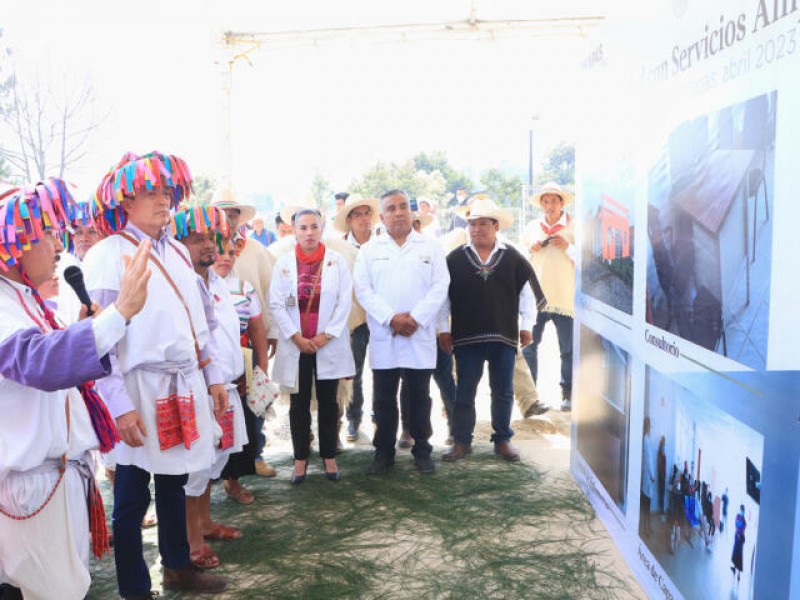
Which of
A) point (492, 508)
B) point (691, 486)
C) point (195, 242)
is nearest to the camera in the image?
point (691, 486)

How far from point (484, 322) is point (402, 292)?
0.68 meters

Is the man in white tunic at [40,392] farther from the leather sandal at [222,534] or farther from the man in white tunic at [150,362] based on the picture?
the leather sandal at [222,534]

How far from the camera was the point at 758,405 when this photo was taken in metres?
2.05

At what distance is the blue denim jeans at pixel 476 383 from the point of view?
16.0 feet

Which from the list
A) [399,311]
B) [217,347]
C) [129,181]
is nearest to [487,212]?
[399,311]

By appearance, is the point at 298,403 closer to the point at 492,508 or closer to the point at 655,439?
the point at 492,508

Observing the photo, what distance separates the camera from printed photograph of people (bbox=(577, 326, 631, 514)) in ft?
11.3

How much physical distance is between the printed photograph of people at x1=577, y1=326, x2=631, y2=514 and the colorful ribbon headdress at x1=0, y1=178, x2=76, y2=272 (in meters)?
2.69

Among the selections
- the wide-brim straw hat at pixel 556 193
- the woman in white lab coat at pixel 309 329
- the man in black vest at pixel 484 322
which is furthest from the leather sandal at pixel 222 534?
the wide-brim straw hat at pixel 556 193

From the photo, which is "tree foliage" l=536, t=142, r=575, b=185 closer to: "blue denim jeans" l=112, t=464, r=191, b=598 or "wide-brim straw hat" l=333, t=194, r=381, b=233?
"wide-brim straw hat" l=333, t=194, r=381, b=233

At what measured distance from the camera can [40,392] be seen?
197cm

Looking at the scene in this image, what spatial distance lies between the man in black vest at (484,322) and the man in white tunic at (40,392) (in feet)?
10.2

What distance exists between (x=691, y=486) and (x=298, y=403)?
105 inches

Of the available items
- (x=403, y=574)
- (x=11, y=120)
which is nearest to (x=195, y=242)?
(x=403, y=574)
